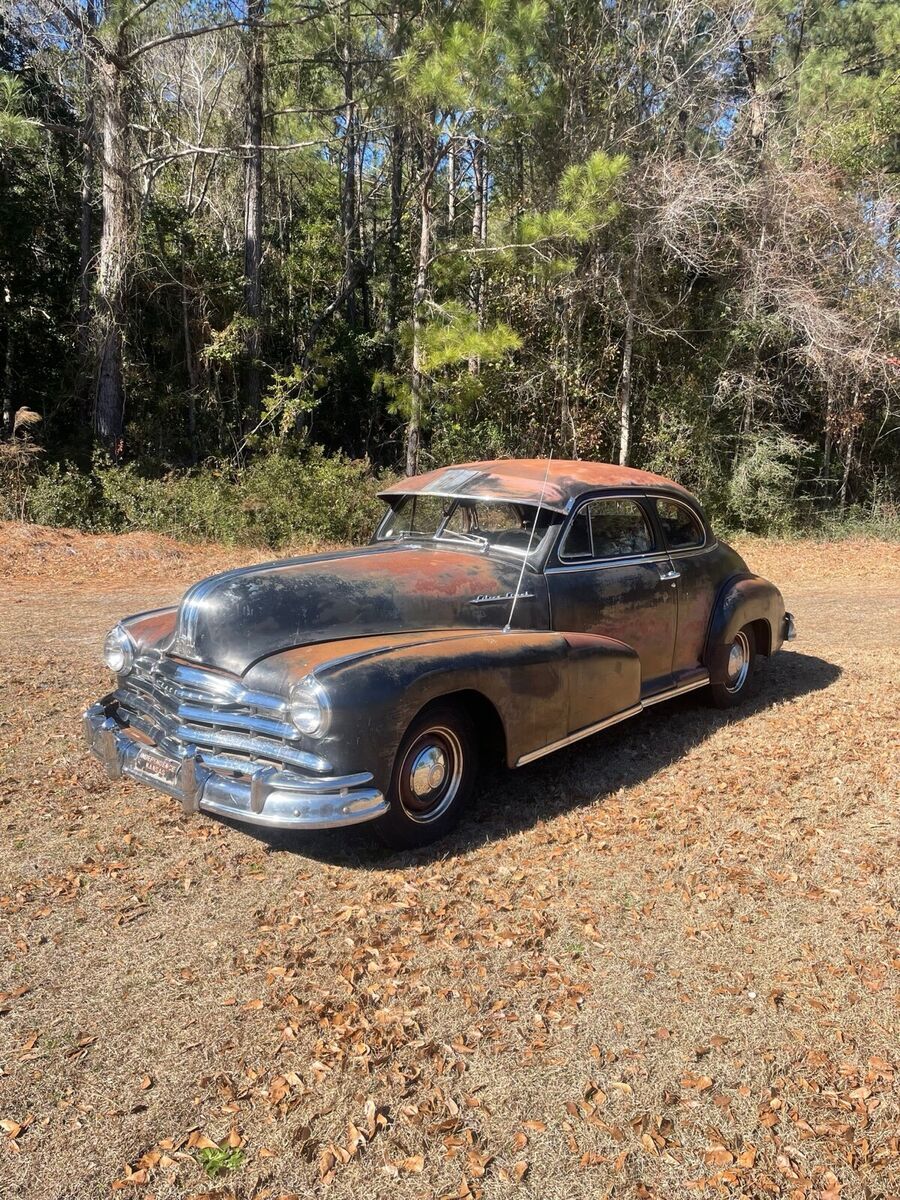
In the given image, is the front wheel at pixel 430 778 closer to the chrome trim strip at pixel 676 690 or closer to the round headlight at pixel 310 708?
the round headlight at pixel 310 708

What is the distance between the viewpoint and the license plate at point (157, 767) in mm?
3945

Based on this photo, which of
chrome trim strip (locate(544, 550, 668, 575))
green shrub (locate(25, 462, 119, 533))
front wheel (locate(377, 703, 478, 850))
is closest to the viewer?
front wheel (locate(377, 703, 478, 850))

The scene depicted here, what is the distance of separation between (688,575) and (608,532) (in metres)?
0.81

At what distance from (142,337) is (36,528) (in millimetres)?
6417

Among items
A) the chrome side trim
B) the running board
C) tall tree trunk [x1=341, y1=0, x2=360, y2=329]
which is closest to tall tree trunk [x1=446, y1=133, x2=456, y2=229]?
tall tree trunk [x1=341, y1=0, x2=360, y2=329]

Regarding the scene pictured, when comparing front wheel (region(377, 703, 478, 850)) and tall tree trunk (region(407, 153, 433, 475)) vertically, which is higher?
tall tree trunk (region(407, 153, 433, 475))

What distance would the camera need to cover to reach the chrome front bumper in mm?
3660

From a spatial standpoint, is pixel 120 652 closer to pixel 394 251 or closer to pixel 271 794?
pixel 271 794

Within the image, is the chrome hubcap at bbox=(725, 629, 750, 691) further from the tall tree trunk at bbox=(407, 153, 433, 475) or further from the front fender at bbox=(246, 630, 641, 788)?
the tall tree trunk at bbox=(407, 153, 433, 475)

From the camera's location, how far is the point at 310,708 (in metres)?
3.73

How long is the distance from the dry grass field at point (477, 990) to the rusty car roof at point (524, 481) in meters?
1.58

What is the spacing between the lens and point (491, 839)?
4.41 metres

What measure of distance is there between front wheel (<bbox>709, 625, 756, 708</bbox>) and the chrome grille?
3.47 metres

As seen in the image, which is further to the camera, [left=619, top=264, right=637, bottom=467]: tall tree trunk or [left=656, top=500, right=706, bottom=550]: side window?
[left=619, top=264, right=637, bottom=467]: tall tree trunk
